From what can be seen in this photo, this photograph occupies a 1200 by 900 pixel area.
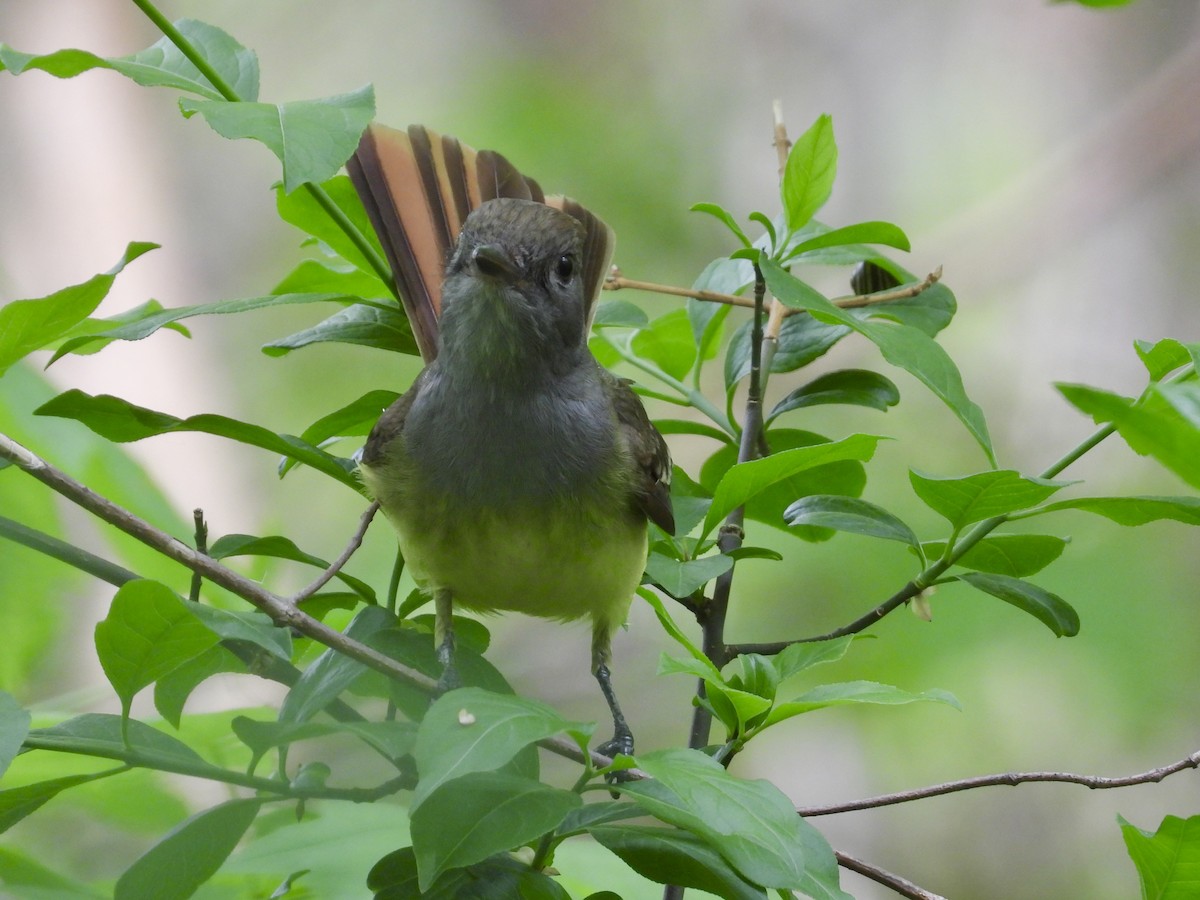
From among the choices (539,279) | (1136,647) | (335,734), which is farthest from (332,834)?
(1136,647)

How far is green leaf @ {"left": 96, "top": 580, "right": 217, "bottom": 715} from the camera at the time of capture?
3.19 ft

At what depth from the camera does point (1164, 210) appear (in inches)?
198

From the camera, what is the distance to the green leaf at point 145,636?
0.97m

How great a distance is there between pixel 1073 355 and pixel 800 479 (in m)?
3.43

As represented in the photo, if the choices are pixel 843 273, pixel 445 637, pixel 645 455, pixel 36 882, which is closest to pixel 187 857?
pixel 36 882

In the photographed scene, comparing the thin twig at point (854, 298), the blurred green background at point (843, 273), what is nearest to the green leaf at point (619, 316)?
the thin twig at point (854, 298)

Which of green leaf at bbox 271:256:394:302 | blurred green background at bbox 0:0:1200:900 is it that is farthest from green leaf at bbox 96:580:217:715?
blurred green background at bbox 0:0:1200:900

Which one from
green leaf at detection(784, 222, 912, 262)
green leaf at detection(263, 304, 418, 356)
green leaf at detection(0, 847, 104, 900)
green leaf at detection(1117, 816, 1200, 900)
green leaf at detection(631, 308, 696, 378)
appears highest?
green leaf at detection(784, 222, 912, 262)

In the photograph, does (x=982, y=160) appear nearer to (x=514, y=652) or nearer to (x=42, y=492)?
(x=514, y=652)

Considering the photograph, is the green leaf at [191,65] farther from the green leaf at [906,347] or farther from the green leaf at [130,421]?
the green leaf at [906,347]

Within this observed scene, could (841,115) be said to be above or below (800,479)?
above

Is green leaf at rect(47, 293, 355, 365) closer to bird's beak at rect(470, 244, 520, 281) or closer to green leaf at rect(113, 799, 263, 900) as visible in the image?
bird's beak at rect(470, 244, 520, 281)

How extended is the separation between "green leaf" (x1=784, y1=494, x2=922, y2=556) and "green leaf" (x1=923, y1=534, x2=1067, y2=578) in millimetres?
95

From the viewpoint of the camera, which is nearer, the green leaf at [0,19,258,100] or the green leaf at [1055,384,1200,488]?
the green leaf at [1055,384,1200,488]
